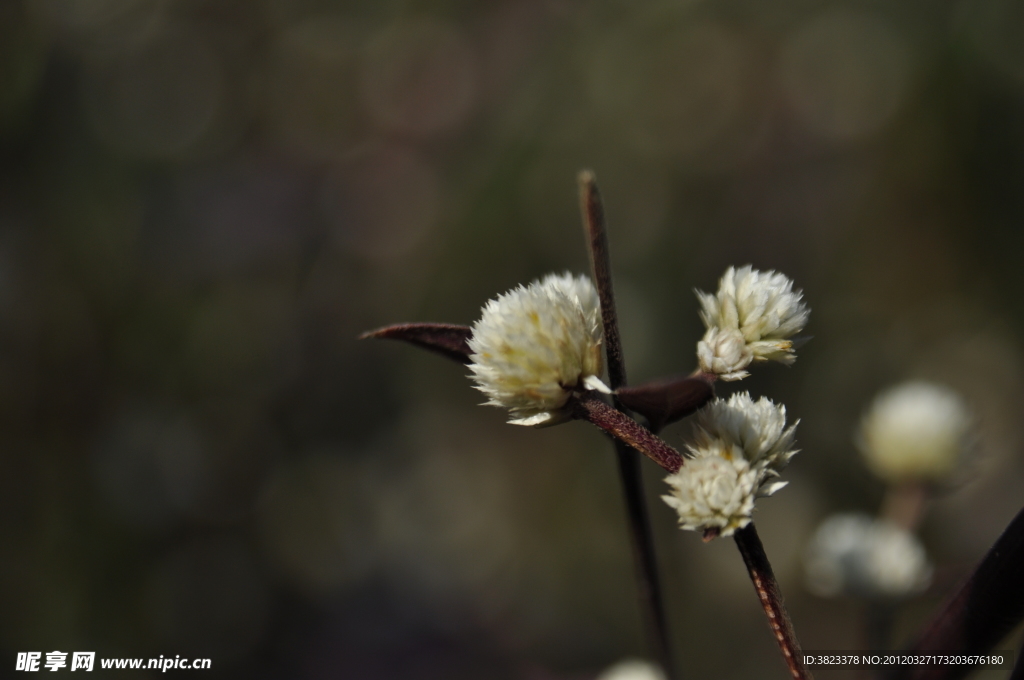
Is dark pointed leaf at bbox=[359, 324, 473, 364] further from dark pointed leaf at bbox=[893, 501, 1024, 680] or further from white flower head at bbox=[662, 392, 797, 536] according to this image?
dark pointed leaf at bbox=[893, 501, 1024, 680]

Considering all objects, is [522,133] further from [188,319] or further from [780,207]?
[188,319]

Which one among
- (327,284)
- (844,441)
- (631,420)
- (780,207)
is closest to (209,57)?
(327,284)

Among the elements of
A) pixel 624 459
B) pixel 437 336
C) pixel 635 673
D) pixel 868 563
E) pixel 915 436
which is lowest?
pixel 635 673

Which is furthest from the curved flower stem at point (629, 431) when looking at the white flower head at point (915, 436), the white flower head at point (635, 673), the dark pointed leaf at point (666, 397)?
the white flower head at point (915, 436)

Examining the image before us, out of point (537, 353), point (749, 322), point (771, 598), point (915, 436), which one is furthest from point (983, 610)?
point (915, 436)

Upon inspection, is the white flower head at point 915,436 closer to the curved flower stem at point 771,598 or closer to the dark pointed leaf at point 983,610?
the dark pointed leaf at point 983,610

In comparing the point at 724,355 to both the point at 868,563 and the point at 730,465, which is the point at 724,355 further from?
the point at 868,563
